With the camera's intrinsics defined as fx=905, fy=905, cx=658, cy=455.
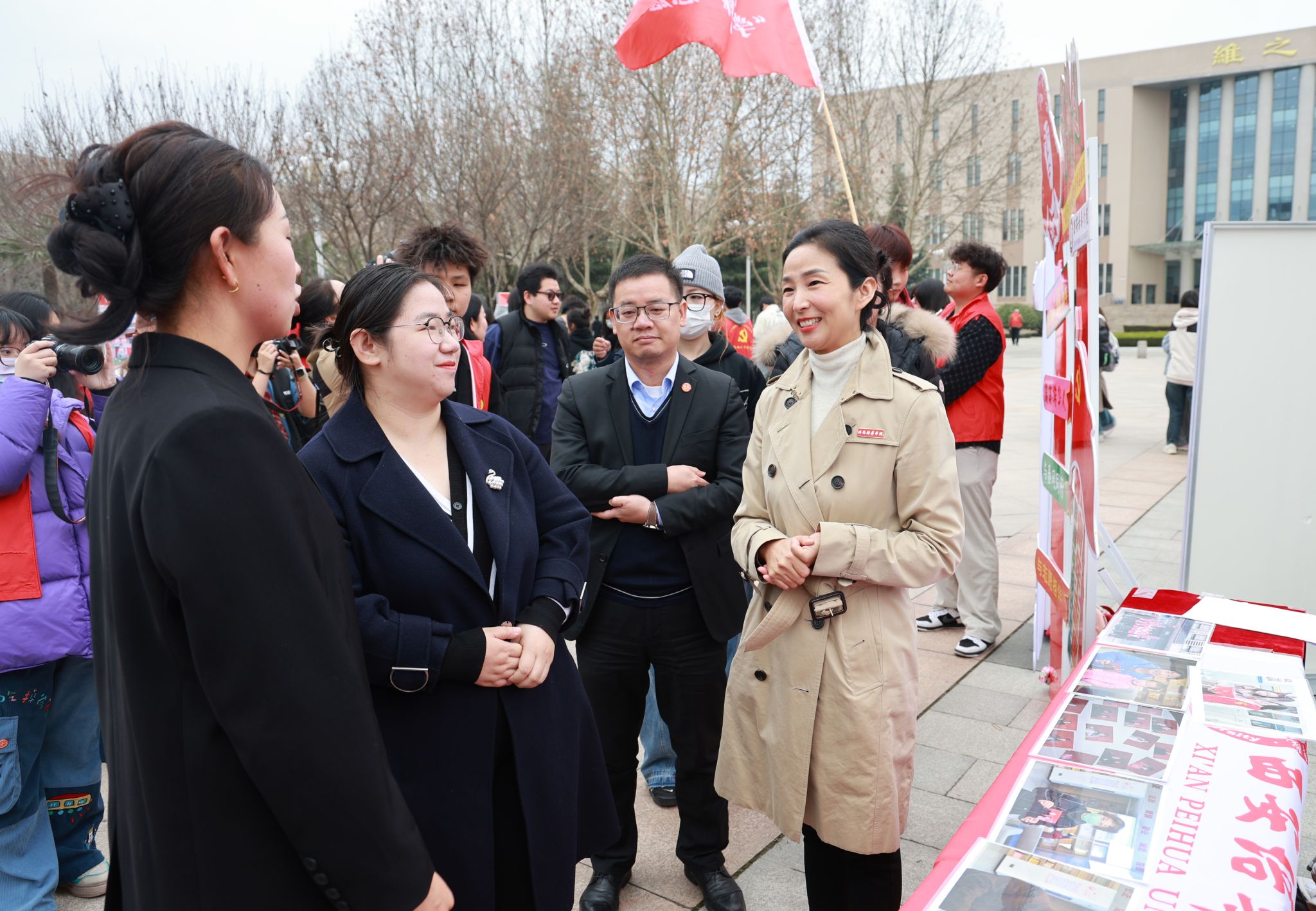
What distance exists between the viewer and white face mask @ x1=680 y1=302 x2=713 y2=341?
3.78m

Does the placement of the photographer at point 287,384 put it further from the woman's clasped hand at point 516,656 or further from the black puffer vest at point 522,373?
the woman's clasped hand at point 516,656

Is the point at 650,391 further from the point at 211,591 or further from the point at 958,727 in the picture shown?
the point at 958,727

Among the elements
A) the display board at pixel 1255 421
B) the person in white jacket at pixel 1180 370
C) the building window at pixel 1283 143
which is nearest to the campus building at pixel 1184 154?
the building window at pixel 1283 143

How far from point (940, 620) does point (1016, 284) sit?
60588mm

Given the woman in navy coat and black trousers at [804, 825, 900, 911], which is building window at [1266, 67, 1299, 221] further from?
the woman in navy coat

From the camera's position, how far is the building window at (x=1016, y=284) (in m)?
59.6

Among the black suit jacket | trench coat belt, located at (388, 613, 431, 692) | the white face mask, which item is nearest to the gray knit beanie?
the white face mask

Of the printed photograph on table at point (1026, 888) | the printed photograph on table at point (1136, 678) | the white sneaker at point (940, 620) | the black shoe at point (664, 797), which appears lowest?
the white sneaker at point (940, 620)

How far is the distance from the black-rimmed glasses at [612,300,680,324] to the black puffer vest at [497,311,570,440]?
314 centimetres

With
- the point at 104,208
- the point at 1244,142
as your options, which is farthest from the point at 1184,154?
the point at 104,208

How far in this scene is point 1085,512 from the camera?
10.4 ft

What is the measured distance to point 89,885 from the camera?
3006mm

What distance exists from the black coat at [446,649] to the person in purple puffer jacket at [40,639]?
4.27 feet

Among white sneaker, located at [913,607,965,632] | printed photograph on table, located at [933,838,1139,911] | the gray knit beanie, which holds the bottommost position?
white sneaker, located at [913,607,965,632]
